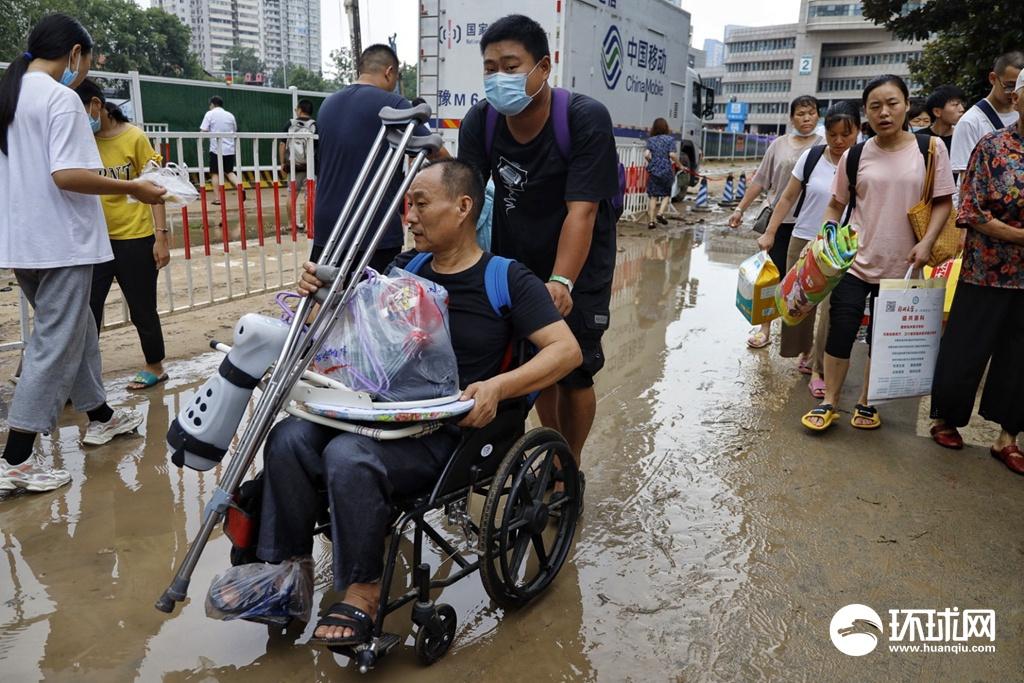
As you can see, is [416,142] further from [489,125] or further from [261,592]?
[261,592]

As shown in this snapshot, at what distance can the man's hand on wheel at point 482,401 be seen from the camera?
2.44 meters

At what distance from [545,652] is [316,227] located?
2.72 metres

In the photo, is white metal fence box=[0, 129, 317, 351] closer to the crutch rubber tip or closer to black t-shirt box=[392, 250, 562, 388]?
black t-shirt box=[392, 250, 562, 388]

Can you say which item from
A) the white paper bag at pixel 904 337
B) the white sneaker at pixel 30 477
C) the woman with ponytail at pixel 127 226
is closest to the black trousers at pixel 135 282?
the woman with ponytail at pixel 127 226

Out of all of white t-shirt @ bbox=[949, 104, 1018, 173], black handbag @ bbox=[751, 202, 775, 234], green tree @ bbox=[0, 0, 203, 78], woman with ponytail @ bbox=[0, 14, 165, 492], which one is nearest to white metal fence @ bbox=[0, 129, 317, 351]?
woman with ponytail @ bbox=[0, 14, 165, 492]

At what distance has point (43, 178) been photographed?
3.47 meters

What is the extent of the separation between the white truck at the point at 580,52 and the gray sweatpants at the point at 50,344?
22.6ft

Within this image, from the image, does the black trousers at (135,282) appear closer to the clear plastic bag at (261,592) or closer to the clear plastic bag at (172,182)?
the clear plastic bag at (172,182)

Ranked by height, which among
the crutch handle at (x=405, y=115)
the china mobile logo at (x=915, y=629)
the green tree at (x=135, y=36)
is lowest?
the china mobile logo at (x=915, y=629)

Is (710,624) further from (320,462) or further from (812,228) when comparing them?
(812,228)

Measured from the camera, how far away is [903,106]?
419 cm

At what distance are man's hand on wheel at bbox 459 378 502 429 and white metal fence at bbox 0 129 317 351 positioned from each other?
A: 88.5 inches

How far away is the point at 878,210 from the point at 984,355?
35.5 inches

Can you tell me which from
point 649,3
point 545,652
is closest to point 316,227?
point 545,652
